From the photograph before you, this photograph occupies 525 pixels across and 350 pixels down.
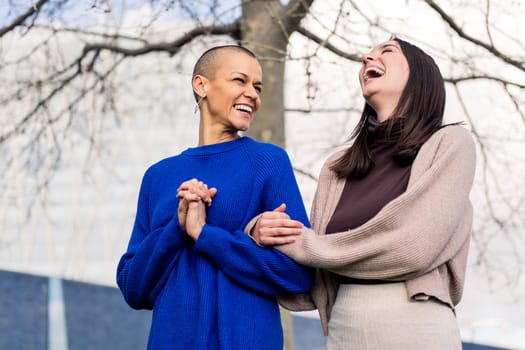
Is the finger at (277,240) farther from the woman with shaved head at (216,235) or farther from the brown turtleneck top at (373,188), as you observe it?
the brown turtleneck top at (373,188)

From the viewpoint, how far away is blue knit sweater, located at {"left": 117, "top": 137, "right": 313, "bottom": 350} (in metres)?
2.60

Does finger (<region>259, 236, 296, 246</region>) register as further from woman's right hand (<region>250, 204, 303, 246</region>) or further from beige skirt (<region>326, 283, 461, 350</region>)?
beige skirt (<region>326, 283, 461, 350</region>)

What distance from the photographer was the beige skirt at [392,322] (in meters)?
2.45

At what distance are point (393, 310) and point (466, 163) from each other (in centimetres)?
48

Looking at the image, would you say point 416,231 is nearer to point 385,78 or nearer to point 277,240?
point 277,240

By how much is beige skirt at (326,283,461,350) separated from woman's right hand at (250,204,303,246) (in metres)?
0.24

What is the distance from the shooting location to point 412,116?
268 centimetres

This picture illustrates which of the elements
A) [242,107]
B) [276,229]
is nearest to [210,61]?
[242,107]

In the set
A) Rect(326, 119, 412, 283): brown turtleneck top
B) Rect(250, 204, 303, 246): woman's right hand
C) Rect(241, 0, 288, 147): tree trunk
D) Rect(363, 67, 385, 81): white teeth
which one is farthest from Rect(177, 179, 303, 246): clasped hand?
Rect(241, 0, 288, 147): tree trunk

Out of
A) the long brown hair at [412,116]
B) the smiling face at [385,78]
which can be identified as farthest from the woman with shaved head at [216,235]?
the smiling face at [385,78]

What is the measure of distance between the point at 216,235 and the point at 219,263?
0.29 feet

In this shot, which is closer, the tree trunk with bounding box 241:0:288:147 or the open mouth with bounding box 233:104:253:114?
the open mouth with bounding box 233:104:253:114

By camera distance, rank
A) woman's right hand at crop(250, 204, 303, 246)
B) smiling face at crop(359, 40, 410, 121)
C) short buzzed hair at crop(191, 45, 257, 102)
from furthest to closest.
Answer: short buzzed hair at crop(191, 45, 257, 102)
smiling face at crop(359, 40, 410, 121)
woman's right hand at crop(250, 204, 303, 246)

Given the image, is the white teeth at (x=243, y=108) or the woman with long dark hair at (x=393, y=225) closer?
the woman with long dark hair at (x=393, y=225)
